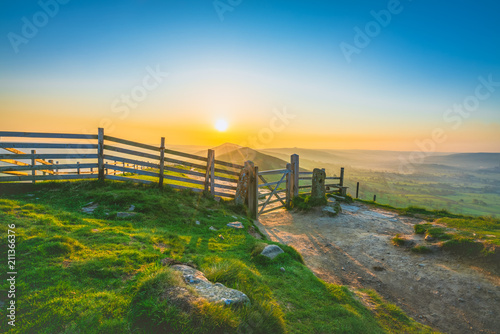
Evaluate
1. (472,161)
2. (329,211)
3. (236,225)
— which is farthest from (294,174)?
(472,161)

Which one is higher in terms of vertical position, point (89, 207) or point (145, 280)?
point (145, 280)

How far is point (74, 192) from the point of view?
28.5 ft

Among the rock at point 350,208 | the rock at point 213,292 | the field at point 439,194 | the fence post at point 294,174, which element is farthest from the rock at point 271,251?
the field at point 439,194

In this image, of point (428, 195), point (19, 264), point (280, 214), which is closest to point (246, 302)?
point (19, 264)

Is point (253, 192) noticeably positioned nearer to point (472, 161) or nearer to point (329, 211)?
point (329, 211)

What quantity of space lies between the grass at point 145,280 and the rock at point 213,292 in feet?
0.45

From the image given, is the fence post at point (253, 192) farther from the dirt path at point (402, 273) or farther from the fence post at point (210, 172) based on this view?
the fence post at point (210, 172)

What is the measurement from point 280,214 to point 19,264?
38.1 feet

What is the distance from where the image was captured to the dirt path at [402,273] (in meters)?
5.11

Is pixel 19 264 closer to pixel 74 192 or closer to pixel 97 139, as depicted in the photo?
pixel 74 192

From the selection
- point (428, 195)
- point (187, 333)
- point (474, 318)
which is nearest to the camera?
point (187, 333)

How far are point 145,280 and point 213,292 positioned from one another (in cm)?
98

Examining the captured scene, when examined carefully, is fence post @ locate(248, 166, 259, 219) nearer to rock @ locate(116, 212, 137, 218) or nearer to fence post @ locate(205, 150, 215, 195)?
fence post @ locate(205, 150, 215, 195)

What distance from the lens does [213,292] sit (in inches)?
120
